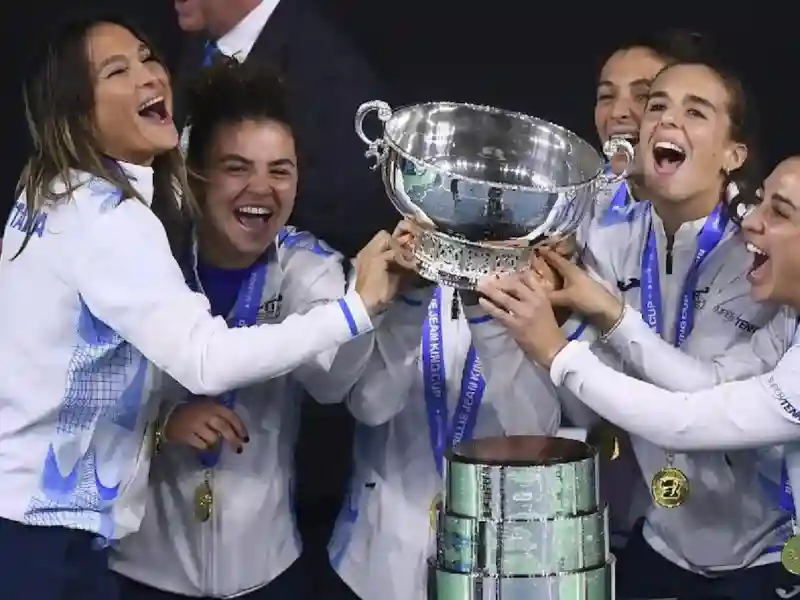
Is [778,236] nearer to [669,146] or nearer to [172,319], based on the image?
[669,146]

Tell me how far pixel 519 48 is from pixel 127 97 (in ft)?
3.09

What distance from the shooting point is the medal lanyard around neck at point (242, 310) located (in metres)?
2.12

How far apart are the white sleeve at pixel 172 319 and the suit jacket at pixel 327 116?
Answer: 812mm

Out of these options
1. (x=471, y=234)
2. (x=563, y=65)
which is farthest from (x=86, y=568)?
(x=563, y=65)

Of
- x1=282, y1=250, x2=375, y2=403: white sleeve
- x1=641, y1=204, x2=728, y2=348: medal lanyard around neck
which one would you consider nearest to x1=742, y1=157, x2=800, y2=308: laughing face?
x1=641, y1=204, x2=728, y2=348: medal lanyard around neck

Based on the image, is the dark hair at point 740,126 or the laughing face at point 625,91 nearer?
the dark hair at point 740,126

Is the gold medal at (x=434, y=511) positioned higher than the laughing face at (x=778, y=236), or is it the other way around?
the laughing face at (x=778, y=236)

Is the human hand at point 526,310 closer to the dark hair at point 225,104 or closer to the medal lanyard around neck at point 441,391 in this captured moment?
the medal lanyard around neck at point 441,391

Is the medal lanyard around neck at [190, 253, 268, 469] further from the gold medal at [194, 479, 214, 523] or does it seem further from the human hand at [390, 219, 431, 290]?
the human hand at [390, 219, 431, 290]

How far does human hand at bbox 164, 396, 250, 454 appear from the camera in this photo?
2021 mm

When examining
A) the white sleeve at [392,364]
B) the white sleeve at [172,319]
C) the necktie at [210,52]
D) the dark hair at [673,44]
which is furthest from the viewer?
the necktie at [210,52]

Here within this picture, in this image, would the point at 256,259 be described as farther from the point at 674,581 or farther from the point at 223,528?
the point at 674,581

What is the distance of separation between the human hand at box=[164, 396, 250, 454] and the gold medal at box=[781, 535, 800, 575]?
0.82 m

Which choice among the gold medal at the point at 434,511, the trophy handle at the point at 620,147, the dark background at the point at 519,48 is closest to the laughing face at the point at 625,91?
the dark background at the point at 519,48
